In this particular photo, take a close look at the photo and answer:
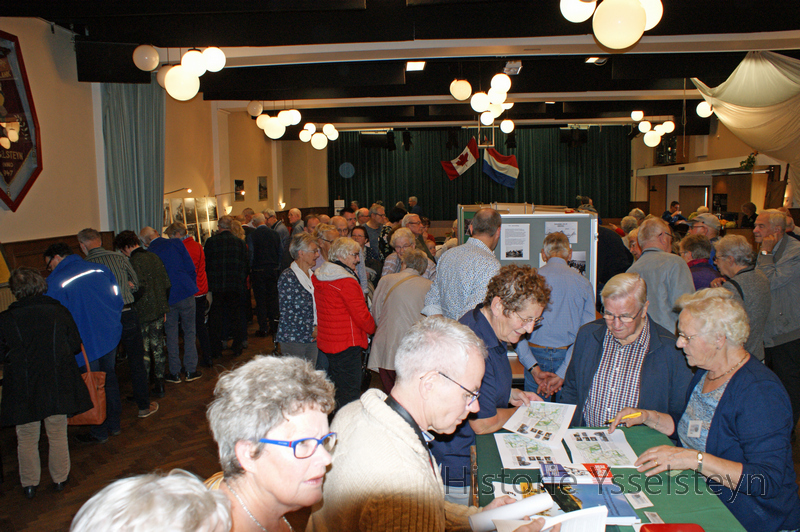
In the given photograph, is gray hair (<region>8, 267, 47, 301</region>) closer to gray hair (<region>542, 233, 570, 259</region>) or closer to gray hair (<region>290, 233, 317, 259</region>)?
gray hair (<region>290, 233, 317, 259</region>)

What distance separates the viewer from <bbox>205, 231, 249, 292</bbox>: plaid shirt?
5.86m

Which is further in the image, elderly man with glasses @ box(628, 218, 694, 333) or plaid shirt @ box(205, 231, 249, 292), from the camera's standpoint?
plaid shirt @ box(205, 231, 249, 292)

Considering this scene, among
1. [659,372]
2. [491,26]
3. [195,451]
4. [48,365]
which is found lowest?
[195,451]

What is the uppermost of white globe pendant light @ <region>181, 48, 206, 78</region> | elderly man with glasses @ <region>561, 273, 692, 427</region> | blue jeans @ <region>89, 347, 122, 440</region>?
white globe pendant light @ <region>181, 48, 206, 78</region>

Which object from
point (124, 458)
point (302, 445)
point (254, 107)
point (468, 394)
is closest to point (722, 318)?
point (468, 394)

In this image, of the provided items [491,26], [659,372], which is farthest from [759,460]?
[491,26]

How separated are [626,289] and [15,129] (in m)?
5.25

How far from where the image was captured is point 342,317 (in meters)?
3.82

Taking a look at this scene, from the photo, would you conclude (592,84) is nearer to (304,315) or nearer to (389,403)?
(304,315)

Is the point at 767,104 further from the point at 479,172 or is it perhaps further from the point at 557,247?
the point at 479,172

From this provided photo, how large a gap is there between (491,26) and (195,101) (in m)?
5.57

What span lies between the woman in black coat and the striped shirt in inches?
34.2

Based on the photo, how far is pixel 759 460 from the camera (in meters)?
1.83

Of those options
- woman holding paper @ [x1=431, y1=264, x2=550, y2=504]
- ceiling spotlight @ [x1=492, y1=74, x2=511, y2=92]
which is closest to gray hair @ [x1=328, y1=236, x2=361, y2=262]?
woman holding paper @ [x1=431, y1=264, x2=550, y2=504]
